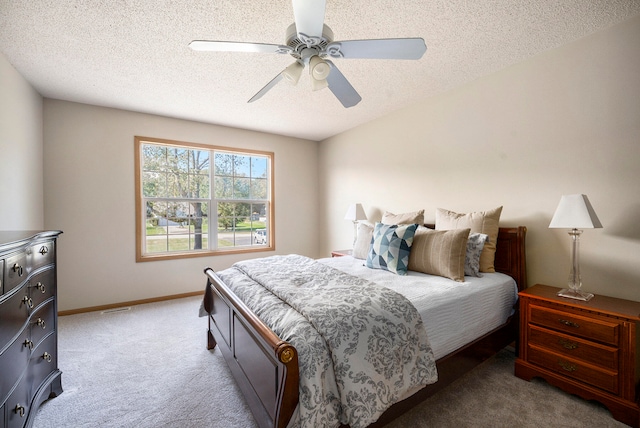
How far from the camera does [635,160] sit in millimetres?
1890

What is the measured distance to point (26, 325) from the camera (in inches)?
57.2

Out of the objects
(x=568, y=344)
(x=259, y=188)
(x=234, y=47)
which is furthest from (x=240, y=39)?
(x=568, y=344)

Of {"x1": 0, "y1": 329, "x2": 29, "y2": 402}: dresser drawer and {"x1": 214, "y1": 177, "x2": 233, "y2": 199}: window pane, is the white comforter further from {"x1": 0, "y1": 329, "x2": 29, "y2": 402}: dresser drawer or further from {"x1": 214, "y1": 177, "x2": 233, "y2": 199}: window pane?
{"x1": 214, "y1": 177, "x2": 233, "y2": 199}: window pane

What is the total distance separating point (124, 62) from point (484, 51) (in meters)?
3.08

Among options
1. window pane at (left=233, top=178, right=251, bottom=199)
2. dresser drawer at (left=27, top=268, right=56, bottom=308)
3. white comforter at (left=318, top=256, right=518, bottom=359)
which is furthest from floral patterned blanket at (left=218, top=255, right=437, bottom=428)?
window pane at (left=233, top=178, right=251, bottom=199)

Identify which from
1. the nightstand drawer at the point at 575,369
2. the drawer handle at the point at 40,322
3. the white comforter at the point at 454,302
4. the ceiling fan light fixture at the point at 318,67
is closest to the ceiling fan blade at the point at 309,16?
the ceiling fan light fixture at the point at 318,67

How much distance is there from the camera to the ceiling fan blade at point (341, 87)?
1758 millimetres

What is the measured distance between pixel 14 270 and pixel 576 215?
326 cm

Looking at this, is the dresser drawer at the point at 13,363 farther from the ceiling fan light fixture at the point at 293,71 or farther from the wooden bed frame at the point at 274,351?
the ceiling fan light fixture at the point at 293,71

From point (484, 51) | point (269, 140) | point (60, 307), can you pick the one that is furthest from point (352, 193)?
point (60, 307)

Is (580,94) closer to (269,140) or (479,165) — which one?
(479,165)

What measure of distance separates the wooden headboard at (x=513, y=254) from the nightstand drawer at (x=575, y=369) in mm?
594

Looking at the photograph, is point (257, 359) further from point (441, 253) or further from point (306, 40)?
point (306, 40)

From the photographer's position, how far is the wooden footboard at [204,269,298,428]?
111 cm
